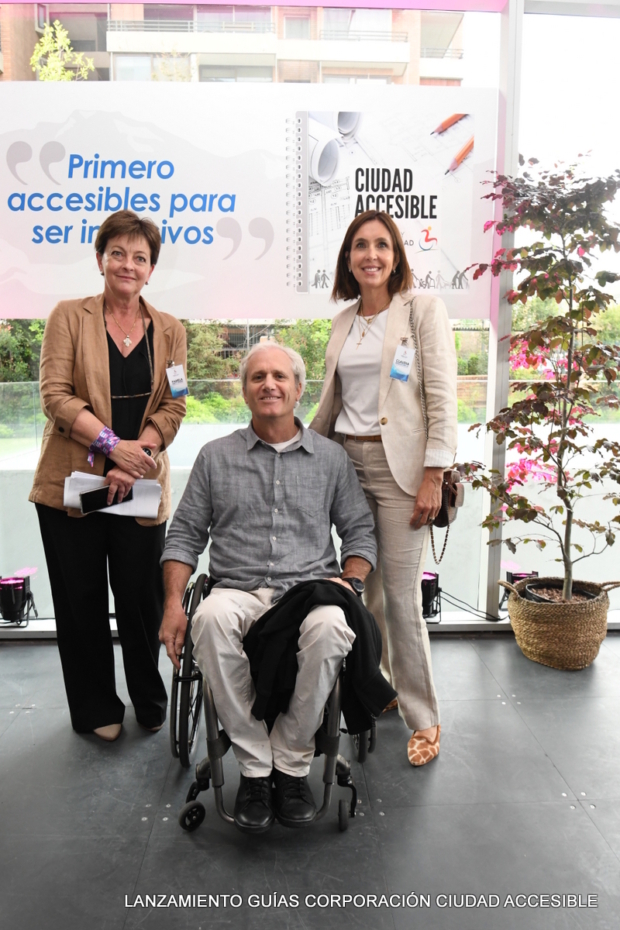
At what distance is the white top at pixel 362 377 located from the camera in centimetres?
233

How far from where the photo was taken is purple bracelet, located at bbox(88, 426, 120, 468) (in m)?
2.31

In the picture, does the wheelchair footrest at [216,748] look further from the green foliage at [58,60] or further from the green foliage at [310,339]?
the green foliage at [58,60]

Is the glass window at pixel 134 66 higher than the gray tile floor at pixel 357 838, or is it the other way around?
the glass window at pixel 134 66

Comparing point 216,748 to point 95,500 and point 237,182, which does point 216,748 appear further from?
point 237,182

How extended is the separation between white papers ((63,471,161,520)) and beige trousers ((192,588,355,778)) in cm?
59

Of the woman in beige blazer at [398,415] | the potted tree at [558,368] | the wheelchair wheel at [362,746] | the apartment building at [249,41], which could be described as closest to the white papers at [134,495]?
the woman in beige blazer at [398,415]

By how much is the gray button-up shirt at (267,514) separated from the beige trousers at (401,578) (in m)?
0.13

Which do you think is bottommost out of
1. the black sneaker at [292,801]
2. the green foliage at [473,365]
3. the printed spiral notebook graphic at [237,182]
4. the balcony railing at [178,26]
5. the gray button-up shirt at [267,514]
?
the black sneaker at [292,801]

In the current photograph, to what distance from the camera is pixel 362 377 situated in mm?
2359

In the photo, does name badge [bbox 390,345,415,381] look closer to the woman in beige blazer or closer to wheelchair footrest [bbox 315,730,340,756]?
the woman in beige blazer

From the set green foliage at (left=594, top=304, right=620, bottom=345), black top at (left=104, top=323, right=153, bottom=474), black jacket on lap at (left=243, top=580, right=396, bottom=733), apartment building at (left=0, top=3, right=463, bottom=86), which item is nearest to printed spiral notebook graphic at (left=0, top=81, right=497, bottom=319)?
apartment building at (left=0, top=3, right=463, bottom=86)

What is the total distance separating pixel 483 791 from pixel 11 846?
4.43 ft

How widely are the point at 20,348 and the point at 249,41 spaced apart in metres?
1.67

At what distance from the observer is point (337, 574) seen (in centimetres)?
218
